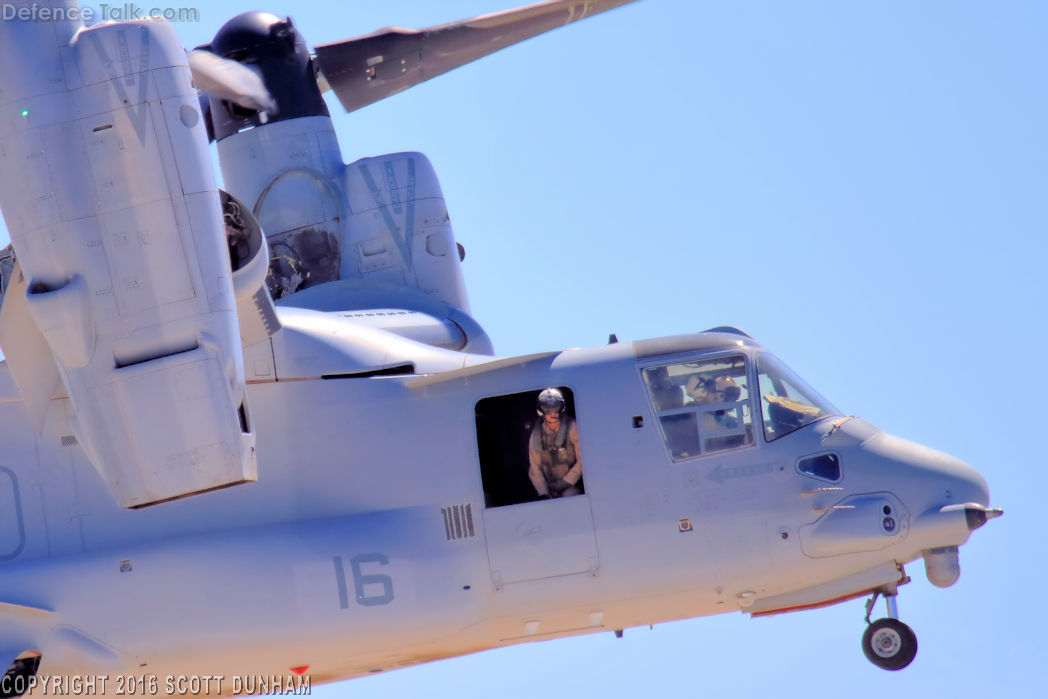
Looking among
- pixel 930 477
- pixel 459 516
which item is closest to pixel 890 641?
pixel 930 477

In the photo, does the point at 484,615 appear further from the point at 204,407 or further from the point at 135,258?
the point at 135,258

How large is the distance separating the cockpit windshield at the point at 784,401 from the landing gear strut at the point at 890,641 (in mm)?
1568

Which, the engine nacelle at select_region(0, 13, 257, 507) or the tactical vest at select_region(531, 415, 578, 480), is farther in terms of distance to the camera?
the tactical vest at select_region(531, 415, 578, 480)

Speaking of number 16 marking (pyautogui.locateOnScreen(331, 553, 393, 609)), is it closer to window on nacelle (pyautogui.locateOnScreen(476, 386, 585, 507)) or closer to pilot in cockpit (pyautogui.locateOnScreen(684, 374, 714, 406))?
window on nacelle (pyautogui.locateOnScreen(476, 386, 585, 507))

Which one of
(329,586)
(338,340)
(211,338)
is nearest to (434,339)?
(338,340)

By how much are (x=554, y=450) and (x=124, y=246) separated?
4.06 metres

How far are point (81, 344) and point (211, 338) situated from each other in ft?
2.59

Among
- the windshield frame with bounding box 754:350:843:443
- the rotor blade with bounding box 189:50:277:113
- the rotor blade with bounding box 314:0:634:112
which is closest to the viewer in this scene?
the windshield frame with bounding box 754:350:843:443

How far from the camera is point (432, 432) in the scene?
11.7 metres

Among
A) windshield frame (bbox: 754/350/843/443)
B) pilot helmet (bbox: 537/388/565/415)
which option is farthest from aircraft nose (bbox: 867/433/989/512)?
pilot helmet (bbox: 537/388/565/415)

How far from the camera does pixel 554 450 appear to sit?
1158cm

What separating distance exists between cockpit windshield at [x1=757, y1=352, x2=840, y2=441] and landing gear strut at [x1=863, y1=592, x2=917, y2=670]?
1568 millimetres

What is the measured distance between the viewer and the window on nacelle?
11547 millimetres

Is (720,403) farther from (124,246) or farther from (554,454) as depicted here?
(124,246)
